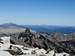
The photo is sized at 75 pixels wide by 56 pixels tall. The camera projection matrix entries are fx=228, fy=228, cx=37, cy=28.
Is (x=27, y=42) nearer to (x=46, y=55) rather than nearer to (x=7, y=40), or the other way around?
(x=7, y=40)

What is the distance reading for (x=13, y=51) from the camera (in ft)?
54.8

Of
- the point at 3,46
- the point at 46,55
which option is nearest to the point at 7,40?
the point at 3,46

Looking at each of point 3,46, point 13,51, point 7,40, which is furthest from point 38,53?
point 7,40

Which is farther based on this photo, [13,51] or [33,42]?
[33,42]

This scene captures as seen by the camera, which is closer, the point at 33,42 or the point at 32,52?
the point at 32,52

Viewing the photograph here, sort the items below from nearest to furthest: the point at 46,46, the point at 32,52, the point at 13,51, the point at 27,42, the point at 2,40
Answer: the point at 13,51
the point at 32,52
the point at 2,40
the point at 46,46
the point at 27,42

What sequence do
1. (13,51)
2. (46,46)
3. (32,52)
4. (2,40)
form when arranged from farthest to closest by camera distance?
1. (46,46)
2. (2,40)
3. (32,52)
4. (13,51)

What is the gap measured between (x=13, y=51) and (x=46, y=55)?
8.02 feet

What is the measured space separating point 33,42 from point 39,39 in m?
1.57

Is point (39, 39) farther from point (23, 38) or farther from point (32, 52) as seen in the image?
point (32, 52)

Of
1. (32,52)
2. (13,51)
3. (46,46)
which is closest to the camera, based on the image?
(13,51)

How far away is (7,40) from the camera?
70.7ft

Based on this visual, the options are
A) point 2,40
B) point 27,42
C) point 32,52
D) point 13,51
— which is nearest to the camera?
point 13,51

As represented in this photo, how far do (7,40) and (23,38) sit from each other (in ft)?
15.6
